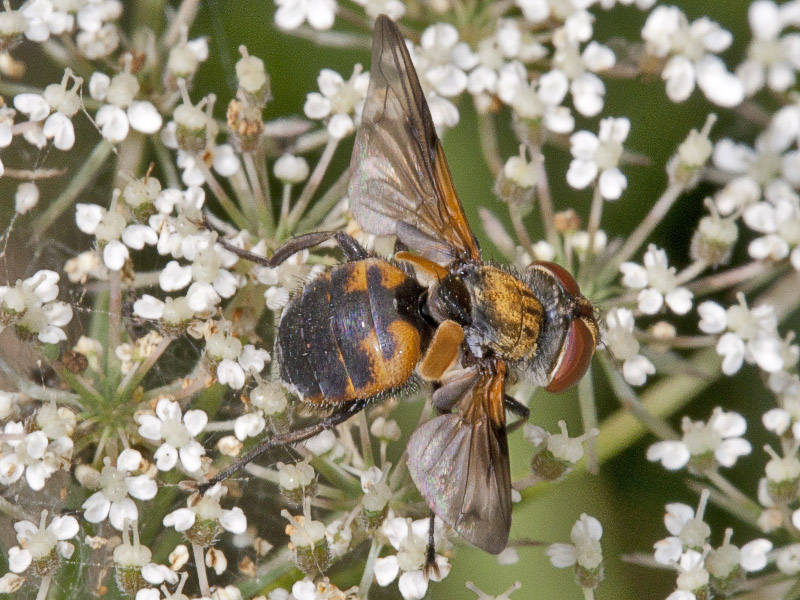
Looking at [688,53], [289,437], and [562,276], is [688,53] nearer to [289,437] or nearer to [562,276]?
[562,276]

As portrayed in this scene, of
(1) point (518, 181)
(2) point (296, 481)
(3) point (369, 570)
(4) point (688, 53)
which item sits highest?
(4) point (688, 53)

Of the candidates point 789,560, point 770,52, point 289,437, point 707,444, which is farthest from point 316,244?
point 770,52

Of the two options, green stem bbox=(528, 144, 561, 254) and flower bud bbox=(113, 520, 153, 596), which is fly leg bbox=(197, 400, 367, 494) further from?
green stem bbox=(528, 144, 561, 254)

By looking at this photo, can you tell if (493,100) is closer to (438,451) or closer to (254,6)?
(254,6)

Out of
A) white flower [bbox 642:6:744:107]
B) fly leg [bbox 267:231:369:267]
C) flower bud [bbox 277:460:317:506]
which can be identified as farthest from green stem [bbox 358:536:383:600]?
white flower [bbox 642:6:744:107]

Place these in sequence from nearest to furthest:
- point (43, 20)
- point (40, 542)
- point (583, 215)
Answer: point (40, 542), point (43, 20), point (583, 215)

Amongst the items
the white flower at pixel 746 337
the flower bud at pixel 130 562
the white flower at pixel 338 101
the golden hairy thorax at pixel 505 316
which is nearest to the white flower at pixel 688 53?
the white flower at pixel 746 337
